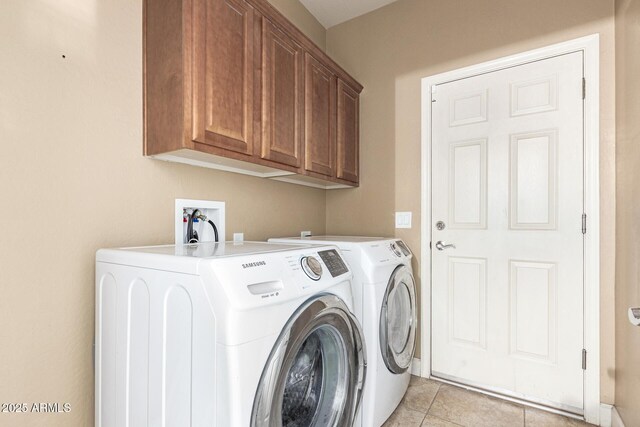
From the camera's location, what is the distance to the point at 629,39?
58.6 inches

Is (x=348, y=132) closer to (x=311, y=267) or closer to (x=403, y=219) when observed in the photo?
(x=403, y=219)

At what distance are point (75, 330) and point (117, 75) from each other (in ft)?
3.45

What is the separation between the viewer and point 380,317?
1.56 meters

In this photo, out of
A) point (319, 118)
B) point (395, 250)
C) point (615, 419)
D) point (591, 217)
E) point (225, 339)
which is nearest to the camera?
point (225, 339)

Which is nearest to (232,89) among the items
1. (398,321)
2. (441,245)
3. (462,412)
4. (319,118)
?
(319,118)

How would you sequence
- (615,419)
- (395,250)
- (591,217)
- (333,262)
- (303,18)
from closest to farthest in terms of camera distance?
(333,262)
(615,419)
(591,217)
(395,250)
(303,18)

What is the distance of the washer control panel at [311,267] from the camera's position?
3.57ft

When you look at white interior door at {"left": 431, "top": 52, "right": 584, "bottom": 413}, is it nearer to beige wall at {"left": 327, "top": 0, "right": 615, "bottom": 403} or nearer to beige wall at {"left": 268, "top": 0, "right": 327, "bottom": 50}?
beige wall at {"left": 327, "top": 0, "right": 615, "bottom": 403}

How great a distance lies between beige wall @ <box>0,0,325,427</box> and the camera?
3.46 feet

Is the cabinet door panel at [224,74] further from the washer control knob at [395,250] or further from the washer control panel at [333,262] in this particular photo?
the washer control knob at [395,250]

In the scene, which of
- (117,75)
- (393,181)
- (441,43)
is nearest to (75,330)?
(117,75)

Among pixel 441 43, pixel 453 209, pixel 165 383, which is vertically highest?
pixel 441 43

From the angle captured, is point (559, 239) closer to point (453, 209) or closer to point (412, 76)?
point (453, 209)

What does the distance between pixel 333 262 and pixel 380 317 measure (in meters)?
0.51
